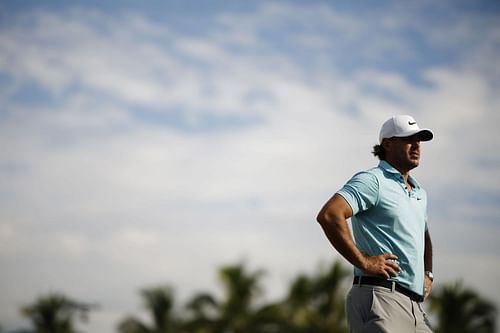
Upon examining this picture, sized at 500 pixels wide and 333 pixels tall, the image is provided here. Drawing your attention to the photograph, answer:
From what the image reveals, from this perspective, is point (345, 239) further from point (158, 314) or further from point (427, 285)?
point (158, 314)

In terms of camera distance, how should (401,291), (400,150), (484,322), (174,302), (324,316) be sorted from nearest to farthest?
(401,291), (400,150), (484,322), (324,316), (174,302)

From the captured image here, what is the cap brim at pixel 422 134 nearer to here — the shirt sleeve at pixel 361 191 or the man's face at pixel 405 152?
the man's face at pixel 405 152

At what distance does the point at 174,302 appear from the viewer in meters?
37.0

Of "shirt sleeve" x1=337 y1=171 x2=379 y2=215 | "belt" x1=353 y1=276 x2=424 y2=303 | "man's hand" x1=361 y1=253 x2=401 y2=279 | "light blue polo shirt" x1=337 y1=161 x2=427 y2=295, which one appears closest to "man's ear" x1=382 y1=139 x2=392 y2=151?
"light blue polo shirt" x1=337 y1=161 x2=427 y2=295

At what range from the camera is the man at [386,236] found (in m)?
5.09

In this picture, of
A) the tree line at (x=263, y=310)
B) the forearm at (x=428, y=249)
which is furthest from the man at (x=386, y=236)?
the tree line at (x=263, y=310)

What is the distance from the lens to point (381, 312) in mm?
5102

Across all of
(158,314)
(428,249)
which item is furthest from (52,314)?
(428,249)

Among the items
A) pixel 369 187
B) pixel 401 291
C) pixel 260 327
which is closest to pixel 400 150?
pixel 369 187

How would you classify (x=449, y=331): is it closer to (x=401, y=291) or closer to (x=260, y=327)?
(x=260, y=327)

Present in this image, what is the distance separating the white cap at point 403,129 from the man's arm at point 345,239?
92cm

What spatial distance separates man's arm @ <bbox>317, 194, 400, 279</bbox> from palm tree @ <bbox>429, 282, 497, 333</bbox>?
96.2 feet

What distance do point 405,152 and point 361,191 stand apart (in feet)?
2.30

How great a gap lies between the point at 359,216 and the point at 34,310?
109 ft
